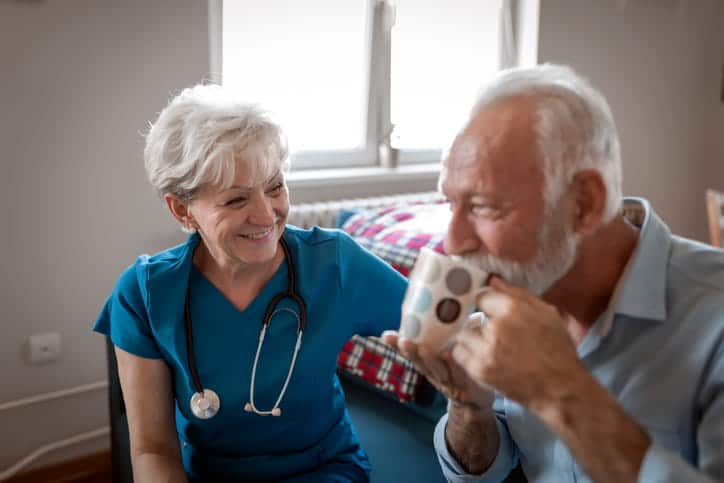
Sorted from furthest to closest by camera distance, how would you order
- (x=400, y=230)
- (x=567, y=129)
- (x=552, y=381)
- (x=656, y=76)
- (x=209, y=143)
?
(x=656, y=76) → (x=400, y=230) → (x=209, y=143) → (x=567, y=129) → (x=552, y=381)

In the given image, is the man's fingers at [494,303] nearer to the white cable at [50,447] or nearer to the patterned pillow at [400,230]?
the patterned pillow at [400,230]

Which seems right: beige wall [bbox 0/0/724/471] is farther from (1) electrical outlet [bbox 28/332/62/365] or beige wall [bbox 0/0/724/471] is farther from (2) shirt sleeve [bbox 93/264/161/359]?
(2) shirt sleeve [bbox 93/264/161/359]

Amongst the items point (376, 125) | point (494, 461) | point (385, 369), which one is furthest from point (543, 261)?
point (376, 125)

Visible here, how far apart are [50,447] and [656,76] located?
3685mm

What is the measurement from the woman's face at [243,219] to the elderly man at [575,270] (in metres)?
0.50

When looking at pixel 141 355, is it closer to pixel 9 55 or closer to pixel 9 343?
pixel 9 343

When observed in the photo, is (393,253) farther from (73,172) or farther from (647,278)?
(647,278)

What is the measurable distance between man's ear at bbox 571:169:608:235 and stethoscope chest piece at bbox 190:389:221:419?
0.81 meters

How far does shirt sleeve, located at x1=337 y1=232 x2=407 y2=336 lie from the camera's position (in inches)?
56.9

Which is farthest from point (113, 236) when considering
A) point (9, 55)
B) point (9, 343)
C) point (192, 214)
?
point (192, 214)

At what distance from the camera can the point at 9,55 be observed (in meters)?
1.97

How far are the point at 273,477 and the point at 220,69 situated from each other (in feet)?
5.29

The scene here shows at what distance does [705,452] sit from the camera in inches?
33.4

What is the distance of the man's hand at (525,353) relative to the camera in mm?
784
